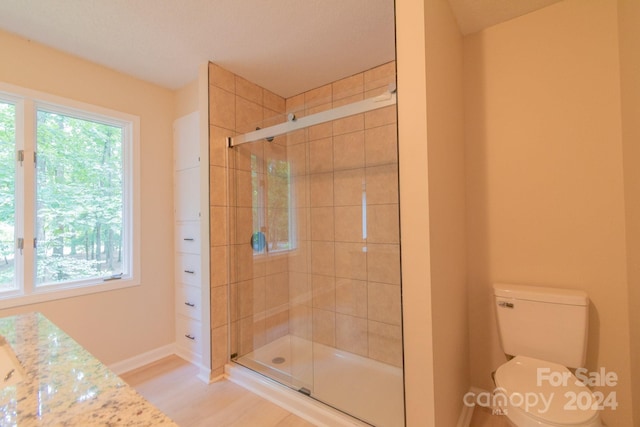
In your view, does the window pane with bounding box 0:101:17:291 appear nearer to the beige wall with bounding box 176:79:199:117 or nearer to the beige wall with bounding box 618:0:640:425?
the beige wall with bounding box 176:79:199:117

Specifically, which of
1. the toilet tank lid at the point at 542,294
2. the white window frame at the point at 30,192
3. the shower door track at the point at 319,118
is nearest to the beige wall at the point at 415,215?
the shower door track at the point at 319,118

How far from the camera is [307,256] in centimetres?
245

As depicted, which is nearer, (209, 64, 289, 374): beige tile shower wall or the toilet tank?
the toilet tank

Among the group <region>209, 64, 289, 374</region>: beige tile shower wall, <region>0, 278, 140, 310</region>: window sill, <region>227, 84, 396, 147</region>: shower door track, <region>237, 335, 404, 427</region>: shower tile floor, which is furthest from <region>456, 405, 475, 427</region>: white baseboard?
<region>0, 278, 140, 310</region>: window sill

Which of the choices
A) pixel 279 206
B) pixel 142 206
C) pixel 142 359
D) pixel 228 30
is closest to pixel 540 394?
pixel 279 206

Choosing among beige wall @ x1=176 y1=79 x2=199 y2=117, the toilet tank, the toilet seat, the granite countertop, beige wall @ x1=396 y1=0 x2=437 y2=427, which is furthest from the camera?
beige wall @ x1=176 y1=79 x2=199 y2=117

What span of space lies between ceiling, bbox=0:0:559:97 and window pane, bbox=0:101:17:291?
0.60 metres

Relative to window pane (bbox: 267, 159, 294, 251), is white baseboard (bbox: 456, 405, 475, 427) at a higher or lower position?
lower

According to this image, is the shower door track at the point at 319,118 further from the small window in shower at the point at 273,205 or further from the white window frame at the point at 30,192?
the white window frame at the point at 30,192

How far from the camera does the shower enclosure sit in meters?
2.08

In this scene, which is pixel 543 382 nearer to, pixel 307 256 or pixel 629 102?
pixel 629 102

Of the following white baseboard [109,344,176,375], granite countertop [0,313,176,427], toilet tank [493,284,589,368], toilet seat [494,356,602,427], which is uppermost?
granite countertop [0,313,176,427]

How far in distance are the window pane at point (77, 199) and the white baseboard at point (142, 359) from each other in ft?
2.47

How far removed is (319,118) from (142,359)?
2.53m
